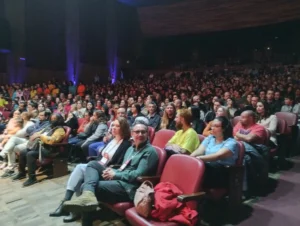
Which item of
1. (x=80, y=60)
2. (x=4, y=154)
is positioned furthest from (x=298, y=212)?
(x=80, y=60)

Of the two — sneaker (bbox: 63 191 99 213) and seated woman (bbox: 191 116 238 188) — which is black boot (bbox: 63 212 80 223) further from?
seated woman (bbox: 191 116 238 188)

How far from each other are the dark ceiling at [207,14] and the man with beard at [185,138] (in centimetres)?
811

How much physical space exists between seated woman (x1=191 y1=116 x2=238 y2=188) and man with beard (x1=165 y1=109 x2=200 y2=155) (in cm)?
18

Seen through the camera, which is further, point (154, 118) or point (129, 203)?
point (154, 118)

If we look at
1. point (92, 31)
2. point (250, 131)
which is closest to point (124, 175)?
point (250, 131)

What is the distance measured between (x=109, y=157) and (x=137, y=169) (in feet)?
1.64

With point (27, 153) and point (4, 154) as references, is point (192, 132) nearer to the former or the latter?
point (27, 153)

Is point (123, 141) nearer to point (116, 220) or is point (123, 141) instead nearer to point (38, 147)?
point (116, 220)

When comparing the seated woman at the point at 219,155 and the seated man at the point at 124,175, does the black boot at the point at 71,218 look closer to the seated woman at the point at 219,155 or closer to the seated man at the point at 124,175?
the seated man at the point at 124,175

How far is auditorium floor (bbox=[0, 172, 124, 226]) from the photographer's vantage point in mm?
2645

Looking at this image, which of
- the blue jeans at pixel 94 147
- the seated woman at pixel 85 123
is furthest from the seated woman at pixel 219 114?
the seated woman at pixel 85 123

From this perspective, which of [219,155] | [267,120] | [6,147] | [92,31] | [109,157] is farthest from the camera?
[92,31]

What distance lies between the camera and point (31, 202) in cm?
309

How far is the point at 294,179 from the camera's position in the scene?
10.9 feet
